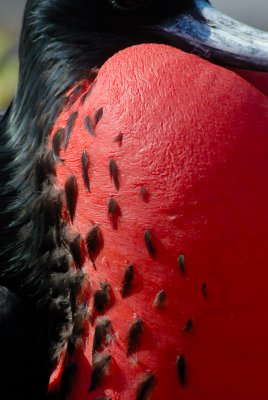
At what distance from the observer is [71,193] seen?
4.13 ft

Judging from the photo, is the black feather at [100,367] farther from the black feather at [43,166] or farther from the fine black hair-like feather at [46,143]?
the black feather at [43,166]

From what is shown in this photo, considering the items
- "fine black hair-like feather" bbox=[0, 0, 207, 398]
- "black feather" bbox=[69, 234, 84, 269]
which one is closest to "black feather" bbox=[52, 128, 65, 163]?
"fine black hair-like feather" bbox=[0, 0, 207, 398]

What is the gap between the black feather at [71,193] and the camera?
1.25m

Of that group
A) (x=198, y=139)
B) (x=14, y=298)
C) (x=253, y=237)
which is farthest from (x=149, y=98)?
(x=14, y=298)

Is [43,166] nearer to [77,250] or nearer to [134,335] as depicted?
[77,250]

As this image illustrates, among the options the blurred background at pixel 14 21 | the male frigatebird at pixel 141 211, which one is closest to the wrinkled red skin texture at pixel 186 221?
the male frigatebird at pixel 141 211

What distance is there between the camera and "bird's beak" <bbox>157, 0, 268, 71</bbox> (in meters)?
1.29

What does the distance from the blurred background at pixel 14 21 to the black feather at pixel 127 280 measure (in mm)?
1973

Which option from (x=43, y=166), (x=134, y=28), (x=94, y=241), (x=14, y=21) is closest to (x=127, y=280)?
(x=94, y=241)

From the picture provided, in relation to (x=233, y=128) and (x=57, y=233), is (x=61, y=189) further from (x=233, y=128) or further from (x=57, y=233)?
(x=233, y=128)

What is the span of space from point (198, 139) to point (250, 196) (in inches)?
3.5

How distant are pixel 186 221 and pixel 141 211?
5cm

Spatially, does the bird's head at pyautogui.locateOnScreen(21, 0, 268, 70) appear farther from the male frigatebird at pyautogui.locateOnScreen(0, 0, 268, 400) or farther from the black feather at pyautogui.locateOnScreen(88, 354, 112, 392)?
the black feather at pyautogui.locateOnScreen(88, 354, 112, 392)

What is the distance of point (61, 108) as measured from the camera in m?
1.30
